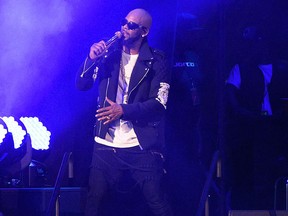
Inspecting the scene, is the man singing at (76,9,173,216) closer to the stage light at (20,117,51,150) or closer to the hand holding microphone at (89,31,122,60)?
the hand holding microphone at (89,31,122,60)

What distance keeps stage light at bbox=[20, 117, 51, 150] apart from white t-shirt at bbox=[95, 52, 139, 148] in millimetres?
1044

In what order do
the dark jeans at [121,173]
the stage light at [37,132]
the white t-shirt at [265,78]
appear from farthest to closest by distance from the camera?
1. the white t-shirt at [265,78]
2. the stage light at [37,132]
3. the dark jeans at [121,173]

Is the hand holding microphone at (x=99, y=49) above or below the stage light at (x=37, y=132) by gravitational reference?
above

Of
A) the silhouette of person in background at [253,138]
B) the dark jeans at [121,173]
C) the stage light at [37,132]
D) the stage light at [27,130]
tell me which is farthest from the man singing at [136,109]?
the silhouette of person in background at [253,138]

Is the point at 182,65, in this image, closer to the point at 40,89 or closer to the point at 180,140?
the point at 180,140

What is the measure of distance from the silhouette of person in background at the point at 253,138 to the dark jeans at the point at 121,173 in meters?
1.53

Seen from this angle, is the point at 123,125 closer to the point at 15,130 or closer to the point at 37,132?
the point at 15,130

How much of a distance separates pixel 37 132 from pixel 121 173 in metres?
1.22

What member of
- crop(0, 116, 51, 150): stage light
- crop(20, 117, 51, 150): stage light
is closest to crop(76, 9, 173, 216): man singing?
crop(0, 116, 51, 150): stage light

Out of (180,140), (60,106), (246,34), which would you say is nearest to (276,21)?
(246,34)

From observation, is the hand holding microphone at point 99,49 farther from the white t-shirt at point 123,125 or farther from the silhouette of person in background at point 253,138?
the silhouette of person in background at point 253,138

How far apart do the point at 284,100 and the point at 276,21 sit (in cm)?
99

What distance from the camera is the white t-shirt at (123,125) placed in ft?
19.0

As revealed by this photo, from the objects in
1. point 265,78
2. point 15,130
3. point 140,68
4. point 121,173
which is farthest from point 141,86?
point 265,78
